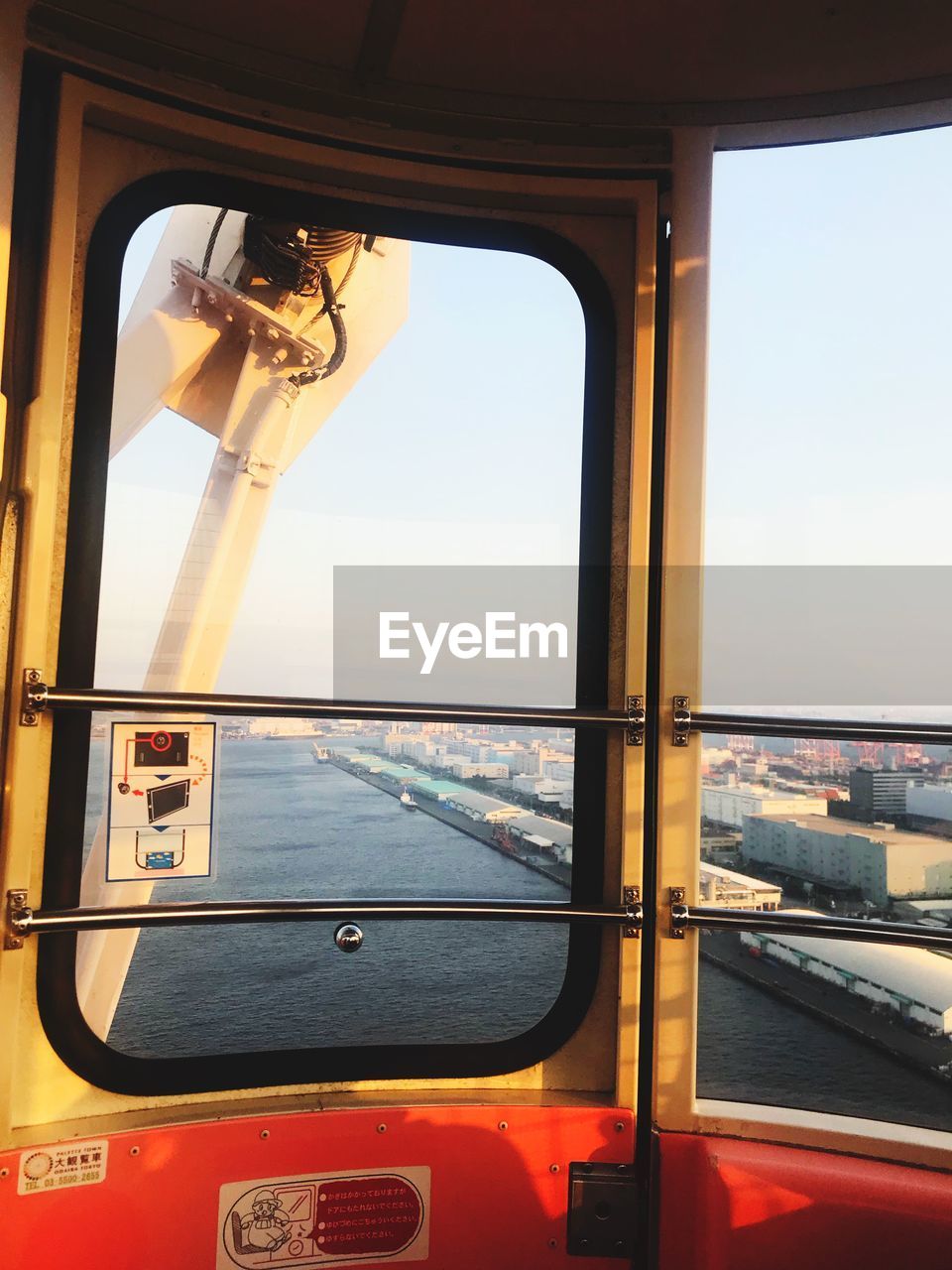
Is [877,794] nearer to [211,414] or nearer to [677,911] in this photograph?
[677,911]

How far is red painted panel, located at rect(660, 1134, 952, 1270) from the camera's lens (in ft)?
5.91

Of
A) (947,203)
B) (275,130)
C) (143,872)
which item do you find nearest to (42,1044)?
(143,872)

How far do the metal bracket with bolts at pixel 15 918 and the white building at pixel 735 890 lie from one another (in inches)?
57.7

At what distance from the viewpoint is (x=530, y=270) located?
226 centimetres

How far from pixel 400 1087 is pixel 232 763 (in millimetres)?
873

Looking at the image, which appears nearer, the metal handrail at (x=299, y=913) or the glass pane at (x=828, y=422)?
the metal handrail at (x=299, y=913)

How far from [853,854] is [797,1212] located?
762 millimetres

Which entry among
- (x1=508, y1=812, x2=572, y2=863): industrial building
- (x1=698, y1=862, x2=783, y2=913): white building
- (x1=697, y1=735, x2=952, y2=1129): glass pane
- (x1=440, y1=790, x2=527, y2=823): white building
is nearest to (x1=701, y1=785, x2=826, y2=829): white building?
(x1=697, y1=735, x2=952, y2=1129): glass pane

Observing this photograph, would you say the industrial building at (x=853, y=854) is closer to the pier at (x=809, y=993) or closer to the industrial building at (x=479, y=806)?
the pier at (x=809, y=993)

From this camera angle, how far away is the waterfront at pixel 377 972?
2.03m

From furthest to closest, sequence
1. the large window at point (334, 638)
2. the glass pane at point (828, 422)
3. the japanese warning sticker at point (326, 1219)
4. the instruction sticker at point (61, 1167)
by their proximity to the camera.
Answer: the glass pane at point (828, 422), the large window at point (334, 638), the japanese warning sticker at point (326, 1219), the instruction sticker at point (61, 1167)

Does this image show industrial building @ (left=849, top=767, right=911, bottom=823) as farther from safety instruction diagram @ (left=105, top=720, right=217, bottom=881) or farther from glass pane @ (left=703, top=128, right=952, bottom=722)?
safety instruction diagram @ (left=105, top=720, right=217, bottom=881)

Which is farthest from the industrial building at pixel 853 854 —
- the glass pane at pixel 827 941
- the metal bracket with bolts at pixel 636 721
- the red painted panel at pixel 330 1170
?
the red painted panel at pixel 330 1170

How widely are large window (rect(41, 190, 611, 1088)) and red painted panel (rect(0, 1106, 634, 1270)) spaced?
15cm
